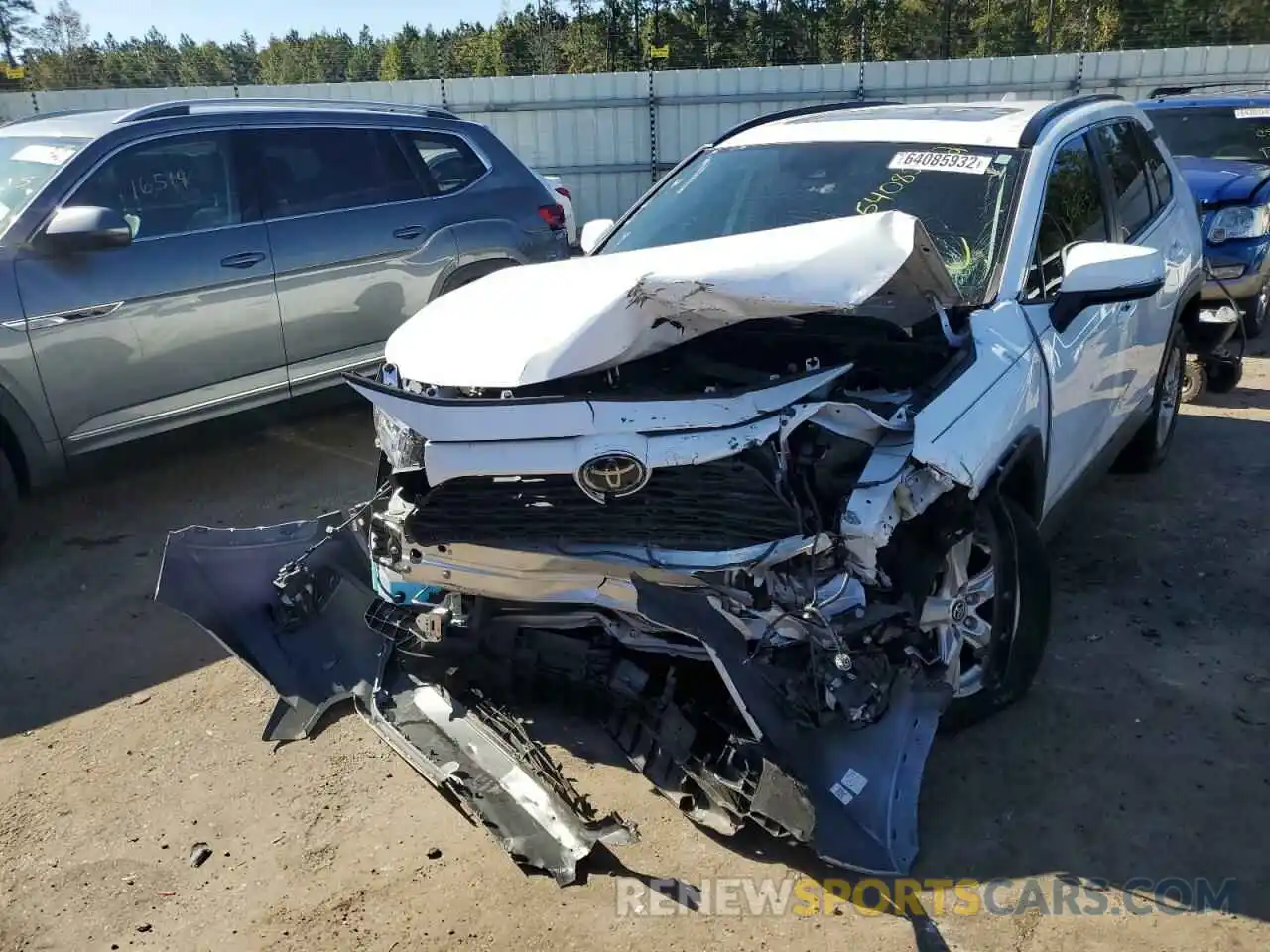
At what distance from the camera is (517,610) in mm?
2928

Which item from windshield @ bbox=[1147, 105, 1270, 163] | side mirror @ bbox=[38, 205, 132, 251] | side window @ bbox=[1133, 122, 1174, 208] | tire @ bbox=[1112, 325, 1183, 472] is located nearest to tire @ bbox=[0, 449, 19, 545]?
side mirror @ bbox=[38, 205, 132, 251]

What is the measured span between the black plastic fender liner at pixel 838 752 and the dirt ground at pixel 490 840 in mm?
248

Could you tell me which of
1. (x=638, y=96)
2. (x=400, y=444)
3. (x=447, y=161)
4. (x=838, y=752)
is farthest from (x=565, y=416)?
(x=638, y=96)

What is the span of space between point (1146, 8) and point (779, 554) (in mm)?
30814

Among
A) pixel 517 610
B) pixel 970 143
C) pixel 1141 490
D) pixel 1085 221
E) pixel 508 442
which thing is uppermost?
pixel 970 143

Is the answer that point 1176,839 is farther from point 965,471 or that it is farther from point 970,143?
point 970,143

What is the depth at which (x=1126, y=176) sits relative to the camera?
451 cm

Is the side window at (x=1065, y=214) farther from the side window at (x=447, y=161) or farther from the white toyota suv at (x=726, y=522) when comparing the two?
the side window at (x=447, y=161)

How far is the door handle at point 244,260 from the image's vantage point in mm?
5211

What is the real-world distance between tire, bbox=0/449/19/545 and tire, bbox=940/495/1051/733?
416cm

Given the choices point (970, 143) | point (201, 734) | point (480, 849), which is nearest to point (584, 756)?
point (480, 849)

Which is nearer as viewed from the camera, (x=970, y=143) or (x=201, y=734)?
(x=201, y=734)

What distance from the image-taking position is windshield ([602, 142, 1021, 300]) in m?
3.52

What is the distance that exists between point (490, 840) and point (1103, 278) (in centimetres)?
258
